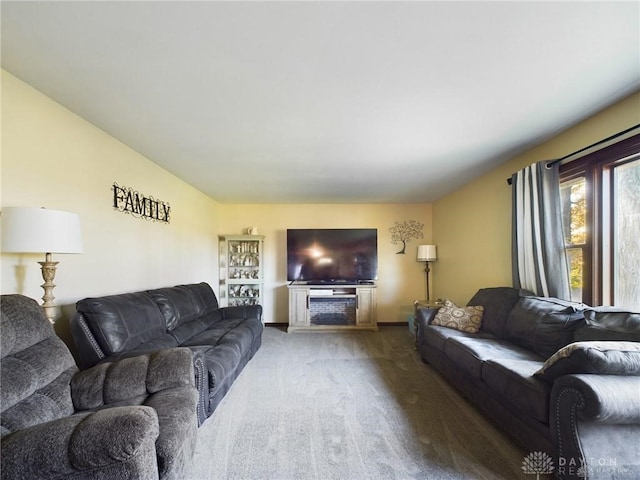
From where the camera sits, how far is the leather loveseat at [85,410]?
989 mm

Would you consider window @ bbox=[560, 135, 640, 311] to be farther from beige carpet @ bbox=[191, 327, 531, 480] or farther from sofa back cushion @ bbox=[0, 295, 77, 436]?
sofa back cushion @ bbox=[0, 295, 77, 436]

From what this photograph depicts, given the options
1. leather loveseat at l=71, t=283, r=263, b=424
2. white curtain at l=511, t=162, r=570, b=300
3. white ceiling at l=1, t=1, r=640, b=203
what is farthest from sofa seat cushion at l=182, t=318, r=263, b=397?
white curtain at l=511, t=162, r=570, b=300

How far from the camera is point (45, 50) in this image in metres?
1.45

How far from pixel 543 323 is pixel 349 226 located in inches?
138

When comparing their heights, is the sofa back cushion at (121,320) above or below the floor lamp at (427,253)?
below

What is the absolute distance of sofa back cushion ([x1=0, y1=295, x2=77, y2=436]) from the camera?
A: 1222 millimetres

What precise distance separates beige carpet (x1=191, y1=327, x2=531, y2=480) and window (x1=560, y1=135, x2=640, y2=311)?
1421mm

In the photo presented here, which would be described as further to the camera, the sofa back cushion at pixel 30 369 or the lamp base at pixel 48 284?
the lamp base at pixel 48 284

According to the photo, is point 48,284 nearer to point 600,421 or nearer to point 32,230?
point 32,230

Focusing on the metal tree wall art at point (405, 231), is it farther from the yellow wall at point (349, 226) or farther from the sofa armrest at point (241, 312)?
the sofa armrest at point (241, 312)

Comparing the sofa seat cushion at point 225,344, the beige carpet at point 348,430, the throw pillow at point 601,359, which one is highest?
the throw pillow at point 601,359

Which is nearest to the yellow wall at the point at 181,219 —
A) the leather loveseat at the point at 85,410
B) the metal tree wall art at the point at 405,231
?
the metal tree wall art at the point at 405,231

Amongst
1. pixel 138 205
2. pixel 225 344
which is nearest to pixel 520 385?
pixel 225 344

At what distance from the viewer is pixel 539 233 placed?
2.57 metres
